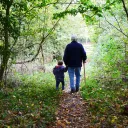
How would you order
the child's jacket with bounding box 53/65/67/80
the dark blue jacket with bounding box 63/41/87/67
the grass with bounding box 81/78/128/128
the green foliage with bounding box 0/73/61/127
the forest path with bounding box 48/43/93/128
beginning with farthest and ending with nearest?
the child's jacket with bounding box 53/65/67/80, the dark blue jacket with bounding box 63/41/87/67, the forest path with bounding box 48/43/93/128, the grass with bounding box 81/78/128/128, the green foliage with bounding box 0/73/61/127

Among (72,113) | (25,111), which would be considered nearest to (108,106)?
(72,113)

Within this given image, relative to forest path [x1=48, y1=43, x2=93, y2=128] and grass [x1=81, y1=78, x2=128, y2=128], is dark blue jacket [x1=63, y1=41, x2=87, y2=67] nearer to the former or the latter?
grass [x1=81, y1=78, x2=128, y2=128]

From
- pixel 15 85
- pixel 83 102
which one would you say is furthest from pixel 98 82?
pixel 15 85

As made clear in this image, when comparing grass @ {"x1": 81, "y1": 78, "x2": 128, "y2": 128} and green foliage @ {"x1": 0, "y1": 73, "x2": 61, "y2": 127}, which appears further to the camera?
grass @ {"x1": 81, "y1": 78, "x2": 128, "y2": 128}

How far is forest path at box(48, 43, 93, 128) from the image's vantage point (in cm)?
573

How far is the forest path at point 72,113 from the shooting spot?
5.73 m

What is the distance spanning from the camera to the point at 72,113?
6727 millimetres

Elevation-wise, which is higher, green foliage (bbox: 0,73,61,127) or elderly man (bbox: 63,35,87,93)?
elderly man (bbox: 63,35,87,93)

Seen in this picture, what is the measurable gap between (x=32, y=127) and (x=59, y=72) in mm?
Answer: 5147

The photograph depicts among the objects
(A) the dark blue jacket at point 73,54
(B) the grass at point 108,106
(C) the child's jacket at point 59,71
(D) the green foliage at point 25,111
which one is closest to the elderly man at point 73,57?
(A) the dark blue jacket at point 73,54

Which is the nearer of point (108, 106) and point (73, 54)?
point (108, 106)

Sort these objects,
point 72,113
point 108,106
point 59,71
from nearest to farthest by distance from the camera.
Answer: point 108,106 → point 72,113 → point 59,71

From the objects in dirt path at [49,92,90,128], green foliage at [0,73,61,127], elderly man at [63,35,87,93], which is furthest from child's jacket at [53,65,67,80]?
green foliage at [0,73,61,127]

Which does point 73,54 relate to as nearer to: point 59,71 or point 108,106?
point 59,71
